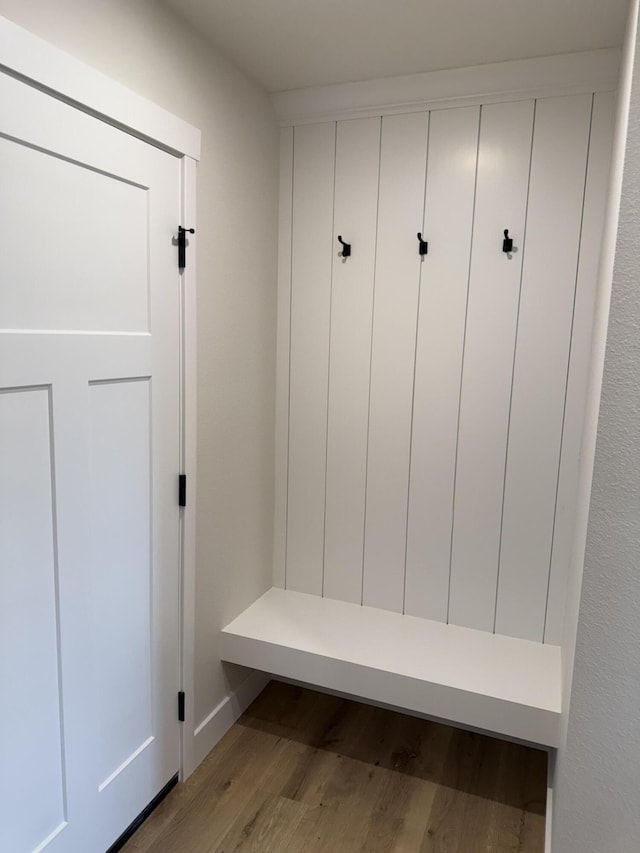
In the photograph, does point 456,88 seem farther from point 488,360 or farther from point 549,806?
point 549,806

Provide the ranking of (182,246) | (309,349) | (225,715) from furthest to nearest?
(309,349), (225,715), (182,246)

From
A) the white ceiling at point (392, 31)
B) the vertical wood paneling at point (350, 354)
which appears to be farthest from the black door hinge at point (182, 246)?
the vertical wood paneling at point (350, 354)

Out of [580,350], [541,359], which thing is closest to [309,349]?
[541,359]

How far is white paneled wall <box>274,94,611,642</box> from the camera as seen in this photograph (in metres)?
1.99

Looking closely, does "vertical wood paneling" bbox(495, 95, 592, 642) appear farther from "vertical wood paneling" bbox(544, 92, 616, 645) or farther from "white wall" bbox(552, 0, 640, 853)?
"white wall" bbox(552, 0, 640, 853)

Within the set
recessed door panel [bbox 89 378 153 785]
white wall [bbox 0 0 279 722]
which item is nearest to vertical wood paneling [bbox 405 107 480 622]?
white wall [bbox 0 0 279 722]

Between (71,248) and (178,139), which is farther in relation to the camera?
(178,139)

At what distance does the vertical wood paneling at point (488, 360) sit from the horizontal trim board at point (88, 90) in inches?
39.9

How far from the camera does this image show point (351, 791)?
1953 mm

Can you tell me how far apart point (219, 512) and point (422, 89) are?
1.64 m

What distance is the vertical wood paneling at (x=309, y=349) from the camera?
2.26m

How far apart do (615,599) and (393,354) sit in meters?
1.20

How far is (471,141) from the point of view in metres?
2.04

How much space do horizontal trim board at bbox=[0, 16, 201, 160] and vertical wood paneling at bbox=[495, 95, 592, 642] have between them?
116 cm
